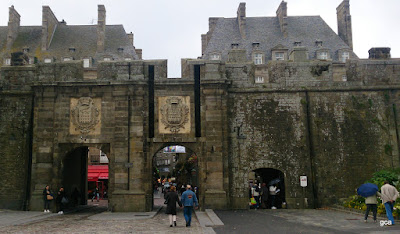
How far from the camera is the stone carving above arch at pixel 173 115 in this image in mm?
17516

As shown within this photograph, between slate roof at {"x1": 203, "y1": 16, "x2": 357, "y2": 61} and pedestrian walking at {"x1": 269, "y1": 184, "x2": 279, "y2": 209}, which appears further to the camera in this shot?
slate roof at {"x1": 203, "y1": 16, "x2": 357, "y2": 61}

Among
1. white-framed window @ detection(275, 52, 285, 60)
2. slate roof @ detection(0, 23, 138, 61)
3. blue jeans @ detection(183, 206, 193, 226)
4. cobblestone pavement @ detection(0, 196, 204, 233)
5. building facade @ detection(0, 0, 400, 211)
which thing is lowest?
cobblestone pavement @ detection(0, 196, 204, 233)

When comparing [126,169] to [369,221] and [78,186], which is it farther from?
[369,221]

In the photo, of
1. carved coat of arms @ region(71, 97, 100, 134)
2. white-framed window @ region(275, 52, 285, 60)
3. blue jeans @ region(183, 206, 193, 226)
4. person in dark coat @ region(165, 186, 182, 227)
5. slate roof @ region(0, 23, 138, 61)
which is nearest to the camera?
person in dark coat @ region(165, 186, 182, 227)

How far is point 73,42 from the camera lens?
40375mm

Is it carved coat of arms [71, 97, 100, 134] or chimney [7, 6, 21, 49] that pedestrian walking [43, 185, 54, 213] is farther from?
chimney [7, 6, 21, 49]

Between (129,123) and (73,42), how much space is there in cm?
2619

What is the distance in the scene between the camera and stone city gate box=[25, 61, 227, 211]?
1703 centimetres

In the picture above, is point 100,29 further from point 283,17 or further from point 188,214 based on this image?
point 188,214

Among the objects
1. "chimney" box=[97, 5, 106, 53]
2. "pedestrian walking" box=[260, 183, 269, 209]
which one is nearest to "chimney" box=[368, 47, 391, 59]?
"pedestrian walking" box=[260, 183, 269, 209]

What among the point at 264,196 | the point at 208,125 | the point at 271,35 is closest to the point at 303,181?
the point at 264,196

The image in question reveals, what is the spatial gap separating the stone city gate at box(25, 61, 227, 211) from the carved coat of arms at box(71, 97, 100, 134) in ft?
0.14

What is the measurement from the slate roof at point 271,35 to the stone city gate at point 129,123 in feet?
66.2

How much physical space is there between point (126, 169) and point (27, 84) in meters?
6.28
